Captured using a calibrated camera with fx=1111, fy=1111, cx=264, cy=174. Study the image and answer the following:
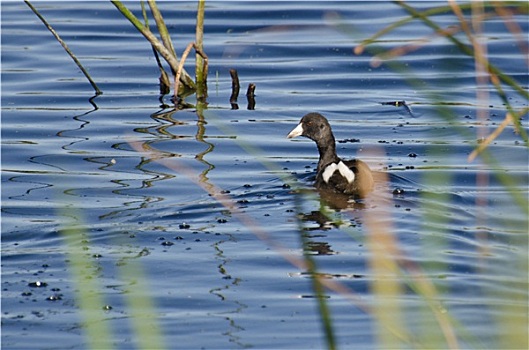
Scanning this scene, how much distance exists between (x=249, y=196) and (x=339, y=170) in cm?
90

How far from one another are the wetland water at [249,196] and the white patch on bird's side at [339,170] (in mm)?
277

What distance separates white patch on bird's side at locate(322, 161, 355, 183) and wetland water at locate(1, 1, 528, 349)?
277mm

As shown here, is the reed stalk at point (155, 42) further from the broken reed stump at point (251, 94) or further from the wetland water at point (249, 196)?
the broken reed stump at point (251, 94)

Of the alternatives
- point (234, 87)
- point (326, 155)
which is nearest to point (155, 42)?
point (234, 87)

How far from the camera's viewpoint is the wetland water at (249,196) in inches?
235

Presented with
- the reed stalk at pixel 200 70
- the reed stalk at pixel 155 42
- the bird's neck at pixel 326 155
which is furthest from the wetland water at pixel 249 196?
the reed stalk at pixel 155 42

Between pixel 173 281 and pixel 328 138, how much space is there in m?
3.92

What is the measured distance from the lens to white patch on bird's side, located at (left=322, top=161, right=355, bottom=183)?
9.97 meters

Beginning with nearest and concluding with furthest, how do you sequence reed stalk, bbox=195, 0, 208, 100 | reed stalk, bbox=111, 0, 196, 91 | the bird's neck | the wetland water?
the wetland water → the bird's neck → reed stalk, bbox=111, 0, 196, 91 → reed stalk, bbox=195, 0, 208, 100

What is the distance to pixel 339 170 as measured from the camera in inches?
395

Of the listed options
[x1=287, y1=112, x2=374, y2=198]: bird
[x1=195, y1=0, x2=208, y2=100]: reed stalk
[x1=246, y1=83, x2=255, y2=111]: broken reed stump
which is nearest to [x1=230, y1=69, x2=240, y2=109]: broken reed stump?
[x1=246, y1=83, x2=255, y2=111]: broken reed stump

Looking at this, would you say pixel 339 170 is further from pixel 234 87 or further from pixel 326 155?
pixel 234 87

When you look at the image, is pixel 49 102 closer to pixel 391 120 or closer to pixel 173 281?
pixel 391 120

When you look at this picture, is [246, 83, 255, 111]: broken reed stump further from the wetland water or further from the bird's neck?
the bird's neck
